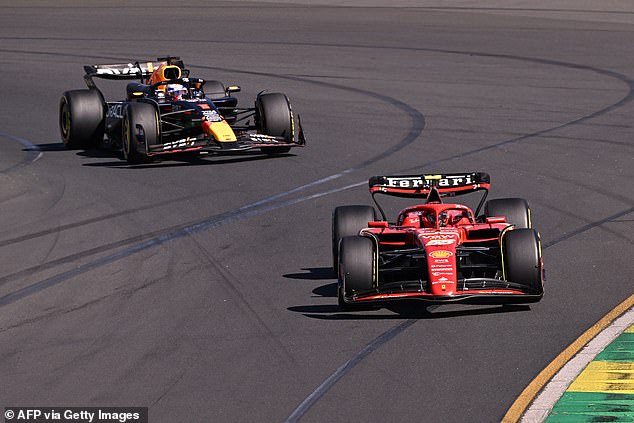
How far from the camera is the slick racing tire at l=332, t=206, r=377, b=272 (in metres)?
13.1

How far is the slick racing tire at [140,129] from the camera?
20.4 m

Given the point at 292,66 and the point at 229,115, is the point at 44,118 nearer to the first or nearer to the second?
the point at 229,115

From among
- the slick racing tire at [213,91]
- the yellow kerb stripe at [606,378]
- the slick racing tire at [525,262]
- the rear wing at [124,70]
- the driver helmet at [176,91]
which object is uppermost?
the rear wing at [124,70]

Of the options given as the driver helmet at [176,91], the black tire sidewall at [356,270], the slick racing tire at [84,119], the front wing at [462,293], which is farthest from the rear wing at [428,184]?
the slick racing tire at [84,119]

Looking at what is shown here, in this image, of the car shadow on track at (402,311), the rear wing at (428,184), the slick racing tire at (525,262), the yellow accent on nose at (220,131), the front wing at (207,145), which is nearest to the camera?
the slick racing tire at (525,262)

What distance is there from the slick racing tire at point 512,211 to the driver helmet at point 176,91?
9.40 meters

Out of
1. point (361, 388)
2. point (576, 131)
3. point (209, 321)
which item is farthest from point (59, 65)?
point (361, 388)

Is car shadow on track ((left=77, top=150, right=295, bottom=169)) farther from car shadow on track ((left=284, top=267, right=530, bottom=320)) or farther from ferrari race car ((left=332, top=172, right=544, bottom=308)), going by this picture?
A: car shadow on track ((left=284, top=267, right=530, bottom=320))

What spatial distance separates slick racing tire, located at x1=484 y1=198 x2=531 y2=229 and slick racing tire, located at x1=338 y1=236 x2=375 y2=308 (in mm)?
2037

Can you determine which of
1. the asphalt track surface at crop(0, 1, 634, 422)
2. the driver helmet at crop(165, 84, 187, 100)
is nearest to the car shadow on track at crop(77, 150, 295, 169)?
the asphalt track surface at crop(0, 1, 634, 422)

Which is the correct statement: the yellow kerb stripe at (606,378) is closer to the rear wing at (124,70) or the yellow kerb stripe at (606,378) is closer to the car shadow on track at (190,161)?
the car shadow on track at (190,161)

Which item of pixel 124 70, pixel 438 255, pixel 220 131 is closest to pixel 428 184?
pixel 438 255

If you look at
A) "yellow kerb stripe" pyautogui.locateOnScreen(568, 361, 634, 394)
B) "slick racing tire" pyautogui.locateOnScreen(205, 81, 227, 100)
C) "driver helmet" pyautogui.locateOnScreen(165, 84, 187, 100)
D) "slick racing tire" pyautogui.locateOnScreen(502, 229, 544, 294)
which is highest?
"driver helmet" pyautogui.locateOnScreen(165, 84, 187, 100)

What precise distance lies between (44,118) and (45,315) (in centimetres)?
1492
